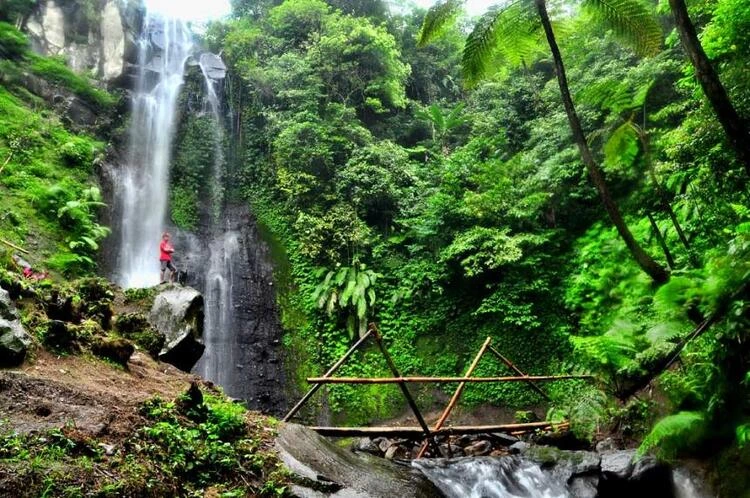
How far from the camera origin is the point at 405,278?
571 inches

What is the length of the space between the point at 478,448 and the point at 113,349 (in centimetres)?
606

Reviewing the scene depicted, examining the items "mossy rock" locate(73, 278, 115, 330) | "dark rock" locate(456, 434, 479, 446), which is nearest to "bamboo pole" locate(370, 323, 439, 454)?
"dark rock" locate(456, 434, 479, 446)

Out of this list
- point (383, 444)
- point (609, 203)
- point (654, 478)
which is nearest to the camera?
point (654, 478)

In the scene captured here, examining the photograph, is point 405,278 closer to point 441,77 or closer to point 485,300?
point 485,300

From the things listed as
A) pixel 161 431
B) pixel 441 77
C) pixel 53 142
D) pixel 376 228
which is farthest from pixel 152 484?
pixel 441 77

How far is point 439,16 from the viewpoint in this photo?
24.8ft

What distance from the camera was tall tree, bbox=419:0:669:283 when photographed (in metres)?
6.64

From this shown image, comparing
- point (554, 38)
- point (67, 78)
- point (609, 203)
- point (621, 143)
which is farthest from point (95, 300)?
point (67, 78)

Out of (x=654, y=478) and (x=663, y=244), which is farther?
(x=663, y=244)

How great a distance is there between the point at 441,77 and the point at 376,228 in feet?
37.3

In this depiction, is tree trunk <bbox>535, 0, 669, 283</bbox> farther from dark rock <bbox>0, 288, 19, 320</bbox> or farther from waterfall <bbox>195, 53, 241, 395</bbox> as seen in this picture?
waterfall <bbox>195, 53, 241, 395</bbox>

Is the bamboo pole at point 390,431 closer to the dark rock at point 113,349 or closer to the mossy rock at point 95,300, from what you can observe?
the dark rock at point 113,349

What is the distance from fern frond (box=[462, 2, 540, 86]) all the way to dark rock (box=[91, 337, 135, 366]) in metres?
6.43

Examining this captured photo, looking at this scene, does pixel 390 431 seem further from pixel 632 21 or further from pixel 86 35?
pixel 86 35
